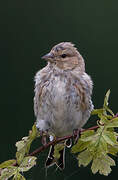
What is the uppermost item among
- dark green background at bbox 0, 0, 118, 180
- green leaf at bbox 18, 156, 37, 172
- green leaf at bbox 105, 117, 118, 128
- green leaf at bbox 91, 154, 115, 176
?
green leaf at bbox 105, 117, 118, 128

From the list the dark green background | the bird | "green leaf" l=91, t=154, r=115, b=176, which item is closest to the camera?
"green leaf" l=91, t=154, r=115, b=176

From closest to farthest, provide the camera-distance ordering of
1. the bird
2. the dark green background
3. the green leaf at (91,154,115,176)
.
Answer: the green leaf at (91,154,115,176) → the bird → the dark green background

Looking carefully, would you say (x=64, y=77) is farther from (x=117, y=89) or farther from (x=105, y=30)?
(x=105, y=30)

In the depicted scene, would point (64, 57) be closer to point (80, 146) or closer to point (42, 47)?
point (80, 146)

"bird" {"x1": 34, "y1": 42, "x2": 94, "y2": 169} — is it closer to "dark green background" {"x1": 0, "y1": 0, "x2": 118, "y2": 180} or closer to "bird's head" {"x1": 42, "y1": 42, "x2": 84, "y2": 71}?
"bird's head" {"x1": 42, "y1": 42, "x2": 84, "y2": 71}

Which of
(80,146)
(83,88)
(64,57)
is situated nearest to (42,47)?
(64,57)

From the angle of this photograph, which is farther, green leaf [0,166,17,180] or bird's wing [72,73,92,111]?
bird's wing [72,73,92,111]

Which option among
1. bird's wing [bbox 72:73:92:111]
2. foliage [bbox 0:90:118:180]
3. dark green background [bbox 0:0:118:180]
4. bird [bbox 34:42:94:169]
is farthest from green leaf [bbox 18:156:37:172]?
dark green background [bbox 0:0:118:180]

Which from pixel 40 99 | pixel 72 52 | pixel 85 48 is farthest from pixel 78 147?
pixel 85 48
